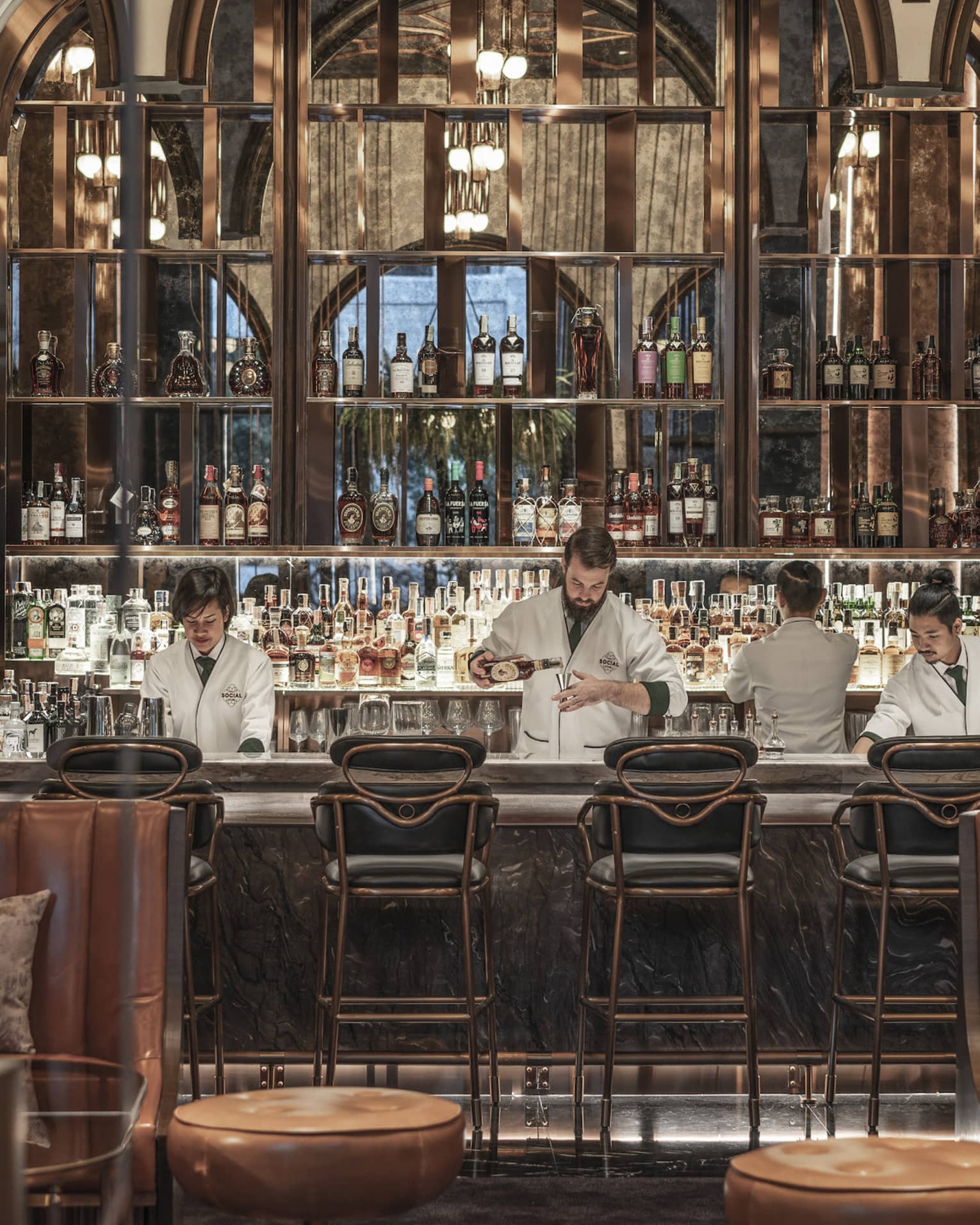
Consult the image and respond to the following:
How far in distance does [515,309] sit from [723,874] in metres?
3.12

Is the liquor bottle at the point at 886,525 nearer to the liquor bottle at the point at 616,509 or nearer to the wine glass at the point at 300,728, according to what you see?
the liquor bottle at the point at 616,509

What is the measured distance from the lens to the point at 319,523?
5.54 meters

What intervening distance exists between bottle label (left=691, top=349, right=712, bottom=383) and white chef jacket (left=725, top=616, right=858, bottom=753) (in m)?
1.28

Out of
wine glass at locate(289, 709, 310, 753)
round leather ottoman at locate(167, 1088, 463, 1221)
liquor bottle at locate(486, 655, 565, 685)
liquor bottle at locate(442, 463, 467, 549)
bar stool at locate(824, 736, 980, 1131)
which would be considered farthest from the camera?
liquor bottle at locate(442, 463, 467, 549)

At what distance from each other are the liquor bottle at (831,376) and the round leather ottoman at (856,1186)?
4.08 metres

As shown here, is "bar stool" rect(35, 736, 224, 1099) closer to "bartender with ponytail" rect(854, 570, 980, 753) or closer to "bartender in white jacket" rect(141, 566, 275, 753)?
"bartender in white jacket" rect(141, 566, 275, 753)

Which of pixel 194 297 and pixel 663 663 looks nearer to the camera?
pixel 663 663

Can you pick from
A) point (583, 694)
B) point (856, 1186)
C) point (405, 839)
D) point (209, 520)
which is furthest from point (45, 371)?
point (856, 1186)

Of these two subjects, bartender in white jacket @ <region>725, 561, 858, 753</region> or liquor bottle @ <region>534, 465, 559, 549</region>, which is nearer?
bartender in white jacket @ <region>725, 561, 858, 753</region>

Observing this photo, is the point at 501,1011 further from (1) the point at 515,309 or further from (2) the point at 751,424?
(1) the point at 515,309

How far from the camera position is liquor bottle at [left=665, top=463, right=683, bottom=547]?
220 inches

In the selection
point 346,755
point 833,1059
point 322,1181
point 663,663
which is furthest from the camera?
point 663,663

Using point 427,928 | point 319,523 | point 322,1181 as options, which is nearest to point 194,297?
point 319,523

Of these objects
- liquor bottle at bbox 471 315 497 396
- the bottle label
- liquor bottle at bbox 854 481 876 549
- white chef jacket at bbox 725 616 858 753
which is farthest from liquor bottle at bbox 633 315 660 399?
white chef jacket at bbox 725 616 858 753
